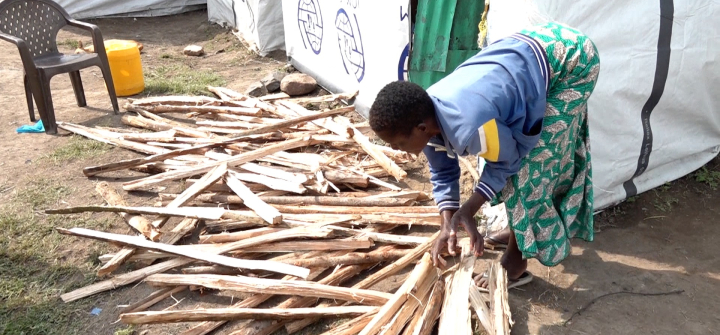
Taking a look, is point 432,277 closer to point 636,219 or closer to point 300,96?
point 636,219

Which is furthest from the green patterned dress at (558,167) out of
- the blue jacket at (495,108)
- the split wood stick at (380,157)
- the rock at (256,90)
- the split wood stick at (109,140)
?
the rock at (256,90)

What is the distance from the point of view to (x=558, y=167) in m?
2.86

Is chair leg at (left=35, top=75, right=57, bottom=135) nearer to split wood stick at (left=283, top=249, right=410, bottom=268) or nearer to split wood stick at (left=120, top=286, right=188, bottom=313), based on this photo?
split wood stick at (left=120, top=286, right=188, bottom=313)

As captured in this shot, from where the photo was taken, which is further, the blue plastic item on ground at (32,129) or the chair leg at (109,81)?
the chair leg at (109,81)

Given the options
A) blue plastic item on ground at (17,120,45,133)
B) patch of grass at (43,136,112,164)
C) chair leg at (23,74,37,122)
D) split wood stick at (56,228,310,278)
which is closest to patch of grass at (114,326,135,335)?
split wood stick at (56,228,310,278)

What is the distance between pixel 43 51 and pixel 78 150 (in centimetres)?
182

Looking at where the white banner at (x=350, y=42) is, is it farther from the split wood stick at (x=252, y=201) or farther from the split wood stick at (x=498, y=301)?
the split wood stick at (x=498, y=301)

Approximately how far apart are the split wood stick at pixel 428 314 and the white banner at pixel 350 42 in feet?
9.75

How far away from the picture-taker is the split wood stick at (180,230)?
3.85 metres

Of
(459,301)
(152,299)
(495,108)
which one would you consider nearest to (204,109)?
(152,299)

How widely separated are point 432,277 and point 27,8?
5.76 metres

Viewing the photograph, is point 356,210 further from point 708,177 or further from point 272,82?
point 272,82

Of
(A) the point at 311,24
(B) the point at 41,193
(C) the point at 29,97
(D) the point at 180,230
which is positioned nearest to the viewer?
(D) the point at 180,230

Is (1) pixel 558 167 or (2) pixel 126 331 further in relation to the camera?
(2) pixel 126 331
